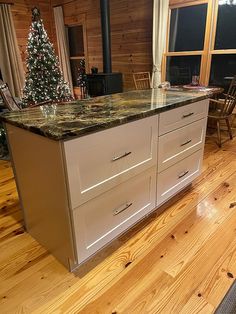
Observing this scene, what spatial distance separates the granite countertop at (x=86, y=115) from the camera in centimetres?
105

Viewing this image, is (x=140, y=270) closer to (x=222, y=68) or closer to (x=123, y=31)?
(x=222, y=68)

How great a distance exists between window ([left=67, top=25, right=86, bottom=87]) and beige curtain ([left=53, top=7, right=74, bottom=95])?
180 mm

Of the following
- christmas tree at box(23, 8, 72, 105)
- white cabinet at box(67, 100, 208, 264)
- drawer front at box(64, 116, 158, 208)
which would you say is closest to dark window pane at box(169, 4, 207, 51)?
christmas tree at box(23, 8, 72, 105)

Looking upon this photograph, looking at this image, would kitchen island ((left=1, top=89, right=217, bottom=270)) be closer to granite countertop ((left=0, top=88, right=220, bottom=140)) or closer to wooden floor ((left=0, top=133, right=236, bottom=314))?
granite countertop ((left=0, top=88, right=220, bottom=140))

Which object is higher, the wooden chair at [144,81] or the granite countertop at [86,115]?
the granite countertop at [86,115]

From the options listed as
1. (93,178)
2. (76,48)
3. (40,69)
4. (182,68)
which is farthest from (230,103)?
(76,48)

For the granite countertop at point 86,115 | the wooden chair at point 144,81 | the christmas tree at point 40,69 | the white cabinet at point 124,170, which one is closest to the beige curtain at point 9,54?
the christmas tree at point 40,69

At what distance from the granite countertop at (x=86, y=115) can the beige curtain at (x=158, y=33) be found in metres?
2.99

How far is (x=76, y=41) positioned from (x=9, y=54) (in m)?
1.73

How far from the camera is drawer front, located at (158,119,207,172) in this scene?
5.24 feet

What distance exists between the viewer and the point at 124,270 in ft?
4.50

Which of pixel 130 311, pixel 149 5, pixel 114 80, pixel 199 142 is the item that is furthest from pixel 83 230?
pixel 149 5

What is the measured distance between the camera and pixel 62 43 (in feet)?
20.1

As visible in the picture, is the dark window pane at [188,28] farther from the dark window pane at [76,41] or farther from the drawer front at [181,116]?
the drawer front at [181,116]
